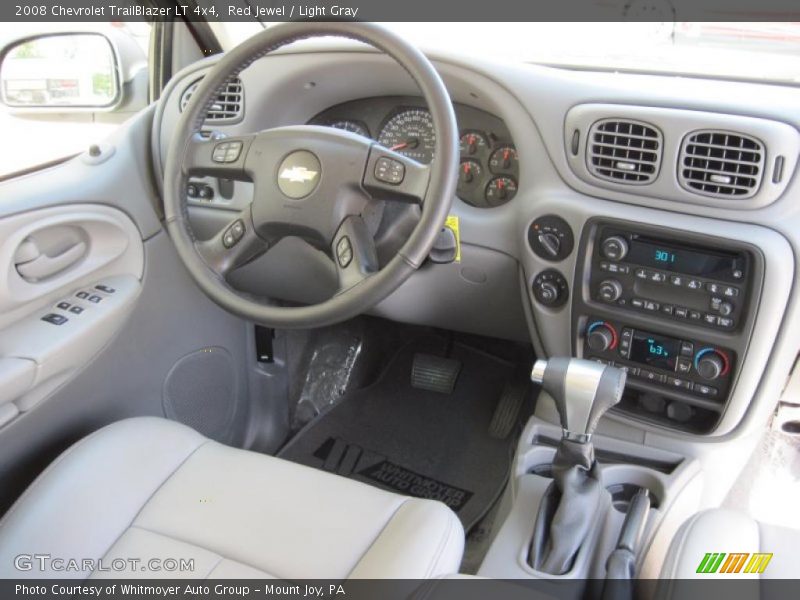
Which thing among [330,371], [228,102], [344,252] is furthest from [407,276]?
[330,371]

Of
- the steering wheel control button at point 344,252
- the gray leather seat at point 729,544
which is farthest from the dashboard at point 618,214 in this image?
the gray leather seat at point 729,544

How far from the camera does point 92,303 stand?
61.2 inches

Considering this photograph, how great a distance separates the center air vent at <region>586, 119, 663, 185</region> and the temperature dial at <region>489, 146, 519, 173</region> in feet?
0.69

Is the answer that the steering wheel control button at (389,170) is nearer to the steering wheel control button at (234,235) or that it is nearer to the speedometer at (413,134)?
the steering wheel control button at (234,235)

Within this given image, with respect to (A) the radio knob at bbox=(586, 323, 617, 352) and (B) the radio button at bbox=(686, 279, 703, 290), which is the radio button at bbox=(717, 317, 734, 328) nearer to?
(B) the radio button at bbox=(686, 279, 703, 290)

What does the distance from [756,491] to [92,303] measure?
5.53ft

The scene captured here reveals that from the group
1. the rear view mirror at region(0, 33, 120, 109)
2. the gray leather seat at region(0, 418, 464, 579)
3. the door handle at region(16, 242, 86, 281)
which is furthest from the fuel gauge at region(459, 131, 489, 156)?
the rear view mirror at region(0, 33, 120, 109)

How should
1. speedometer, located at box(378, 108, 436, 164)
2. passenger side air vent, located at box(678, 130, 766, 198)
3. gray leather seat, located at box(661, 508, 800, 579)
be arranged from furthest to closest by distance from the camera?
speedometer, located at box(378, 108, 436, 164) < passenger side air vent, located at box(678, 130, 766, 198) < gray leather seat, located at box(661, 508, 800, 579)

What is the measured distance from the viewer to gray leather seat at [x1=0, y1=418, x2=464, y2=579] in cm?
107

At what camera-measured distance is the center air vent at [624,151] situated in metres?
1.28

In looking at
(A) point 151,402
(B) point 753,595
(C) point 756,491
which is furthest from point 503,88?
(C) point 756,491

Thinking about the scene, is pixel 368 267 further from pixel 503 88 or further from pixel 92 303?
pixel 92 303

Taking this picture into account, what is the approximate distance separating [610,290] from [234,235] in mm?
715

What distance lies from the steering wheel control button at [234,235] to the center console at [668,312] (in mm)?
644
